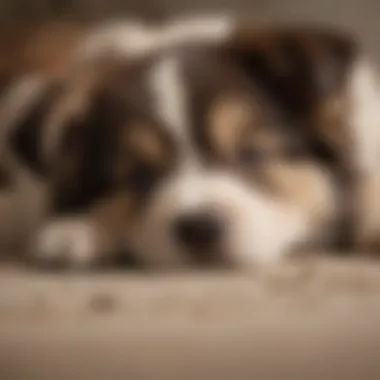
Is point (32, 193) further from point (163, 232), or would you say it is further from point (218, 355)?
point (218, 355)

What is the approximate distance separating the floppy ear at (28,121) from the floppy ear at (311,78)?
0.31 metres

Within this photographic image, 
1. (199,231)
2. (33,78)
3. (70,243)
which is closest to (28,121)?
(33,78)

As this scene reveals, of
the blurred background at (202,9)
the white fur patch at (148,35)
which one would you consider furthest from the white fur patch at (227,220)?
the blurred background at (202,9)

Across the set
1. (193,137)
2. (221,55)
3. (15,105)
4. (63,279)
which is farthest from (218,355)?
(15,105)

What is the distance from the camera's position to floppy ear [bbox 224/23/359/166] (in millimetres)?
1201

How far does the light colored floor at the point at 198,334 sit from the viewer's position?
795 mm

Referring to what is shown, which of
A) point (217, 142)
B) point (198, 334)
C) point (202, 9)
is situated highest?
point (202, 9)

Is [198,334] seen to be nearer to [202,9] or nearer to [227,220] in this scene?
[227,220]

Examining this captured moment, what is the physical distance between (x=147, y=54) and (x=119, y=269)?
379mm

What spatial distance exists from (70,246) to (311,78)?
0.43 metres

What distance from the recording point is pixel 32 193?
4.44 feet

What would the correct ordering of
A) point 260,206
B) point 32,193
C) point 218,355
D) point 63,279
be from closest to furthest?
point 218,355
point 63,279
point 260,206
point 32,193

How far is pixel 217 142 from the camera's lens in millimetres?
1172

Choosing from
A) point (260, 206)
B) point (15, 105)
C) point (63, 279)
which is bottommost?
point (63, 279)
